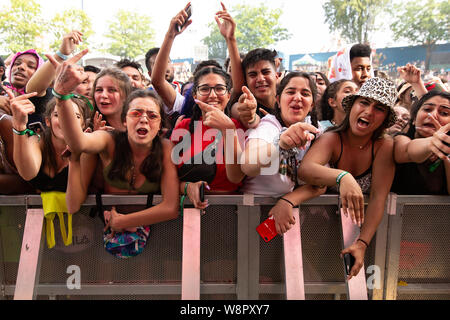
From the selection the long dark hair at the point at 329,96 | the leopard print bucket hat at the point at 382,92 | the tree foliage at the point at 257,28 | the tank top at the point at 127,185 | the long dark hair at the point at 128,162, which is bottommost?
the tank top at the point at 127,185

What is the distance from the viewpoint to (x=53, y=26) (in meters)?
23.2

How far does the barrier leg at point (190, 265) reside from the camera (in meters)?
1.97

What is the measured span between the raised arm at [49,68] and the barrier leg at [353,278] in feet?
8.19

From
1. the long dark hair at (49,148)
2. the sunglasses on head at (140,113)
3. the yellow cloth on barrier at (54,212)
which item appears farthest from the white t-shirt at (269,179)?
the long dark hair at (49,148)

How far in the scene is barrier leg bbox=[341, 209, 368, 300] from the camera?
6.53 ft

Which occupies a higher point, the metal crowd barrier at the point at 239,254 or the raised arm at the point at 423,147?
the raised arm at the point at 423,147

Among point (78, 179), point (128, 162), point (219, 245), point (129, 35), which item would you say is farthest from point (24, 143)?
point (129, 35)

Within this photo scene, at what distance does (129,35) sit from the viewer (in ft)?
96.4

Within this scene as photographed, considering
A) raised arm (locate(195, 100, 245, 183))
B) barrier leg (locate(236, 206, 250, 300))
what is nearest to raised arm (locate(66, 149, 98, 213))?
raised arm (locate(195, 100, 245, 183))

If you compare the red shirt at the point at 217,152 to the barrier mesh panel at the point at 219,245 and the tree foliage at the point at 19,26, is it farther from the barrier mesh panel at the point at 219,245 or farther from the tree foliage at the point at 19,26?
the tree foliage at the point at 19,26

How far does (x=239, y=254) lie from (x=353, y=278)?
74 cm
